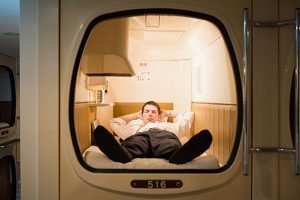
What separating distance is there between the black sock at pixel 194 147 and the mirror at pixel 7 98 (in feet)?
7.96

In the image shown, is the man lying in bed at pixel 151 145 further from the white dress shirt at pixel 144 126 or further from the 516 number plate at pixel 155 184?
the 516 number plate at pixel 155 184

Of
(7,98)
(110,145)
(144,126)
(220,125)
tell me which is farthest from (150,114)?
(7,98)

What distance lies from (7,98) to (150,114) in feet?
5.55

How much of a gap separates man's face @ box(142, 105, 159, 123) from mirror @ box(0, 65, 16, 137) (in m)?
1.52

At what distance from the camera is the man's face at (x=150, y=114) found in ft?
9.06

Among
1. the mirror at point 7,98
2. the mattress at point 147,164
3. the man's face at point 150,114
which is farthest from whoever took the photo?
the mirror at point 7,98

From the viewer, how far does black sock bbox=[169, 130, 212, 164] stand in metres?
1.33

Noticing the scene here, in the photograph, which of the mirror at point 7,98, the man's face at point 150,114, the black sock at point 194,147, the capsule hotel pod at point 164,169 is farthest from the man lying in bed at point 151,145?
the mirror at point 7,98

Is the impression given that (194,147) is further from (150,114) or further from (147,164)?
(150,114)

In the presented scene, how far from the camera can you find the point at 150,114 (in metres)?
2.77

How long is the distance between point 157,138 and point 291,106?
0.82 m

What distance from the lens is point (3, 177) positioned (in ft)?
10.0

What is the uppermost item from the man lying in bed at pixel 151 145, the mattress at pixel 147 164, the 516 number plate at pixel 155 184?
the man lying in bed at pixel 151 145

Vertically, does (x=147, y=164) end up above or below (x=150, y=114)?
below
